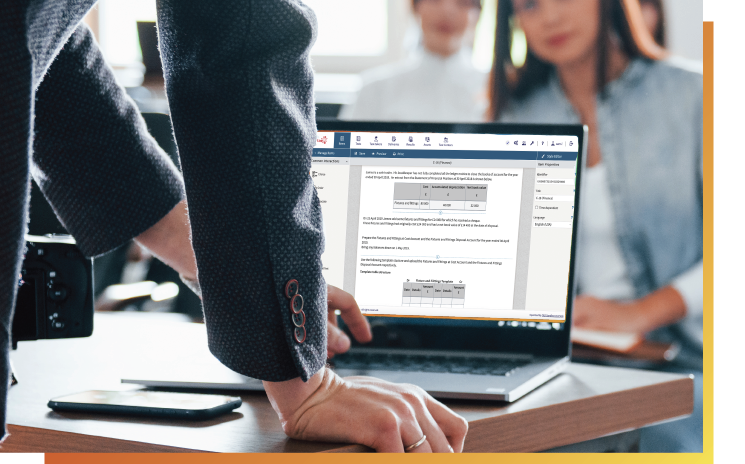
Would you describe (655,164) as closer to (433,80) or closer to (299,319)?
(433,80)

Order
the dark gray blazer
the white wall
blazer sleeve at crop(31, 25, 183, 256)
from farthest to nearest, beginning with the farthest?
1. the white wall
2. blazer sleeve at crop(31, 25, 183, 256)
3. the dark gray blazer

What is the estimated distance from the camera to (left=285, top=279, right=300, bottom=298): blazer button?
0.51m

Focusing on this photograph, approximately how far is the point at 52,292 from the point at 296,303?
14.8 inches

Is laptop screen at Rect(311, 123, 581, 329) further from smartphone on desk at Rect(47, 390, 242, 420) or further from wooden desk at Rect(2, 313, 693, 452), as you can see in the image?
smartphone on desk at Rect(47, 390, 242, 420)

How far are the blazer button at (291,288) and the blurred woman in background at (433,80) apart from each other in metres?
1.89

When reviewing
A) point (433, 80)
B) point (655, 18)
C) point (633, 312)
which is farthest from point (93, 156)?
point (433, 80)

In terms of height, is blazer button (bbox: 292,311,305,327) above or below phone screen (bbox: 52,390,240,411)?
above

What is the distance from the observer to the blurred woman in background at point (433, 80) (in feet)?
7.91

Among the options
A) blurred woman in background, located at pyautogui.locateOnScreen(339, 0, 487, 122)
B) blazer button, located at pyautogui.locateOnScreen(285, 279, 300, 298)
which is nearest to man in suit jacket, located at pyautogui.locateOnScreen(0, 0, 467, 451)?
blazer button, located at pyautogui.locateOnScreen(285, 279, 300, 298)

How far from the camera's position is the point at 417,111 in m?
2.45

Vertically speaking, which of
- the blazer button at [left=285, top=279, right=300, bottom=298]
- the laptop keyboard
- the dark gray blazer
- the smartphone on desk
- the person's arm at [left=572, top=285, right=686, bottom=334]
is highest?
the dark gray blazer

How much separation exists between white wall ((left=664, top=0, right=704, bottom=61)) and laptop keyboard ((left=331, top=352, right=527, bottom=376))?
231cm

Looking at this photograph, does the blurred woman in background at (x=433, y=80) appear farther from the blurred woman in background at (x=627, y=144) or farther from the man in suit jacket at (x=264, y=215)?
the man in suit jacket at (x=264, y=215)

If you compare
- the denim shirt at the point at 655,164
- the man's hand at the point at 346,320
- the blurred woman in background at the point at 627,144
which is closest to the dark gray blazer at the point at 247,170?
the man's hand at the point at 346,320
